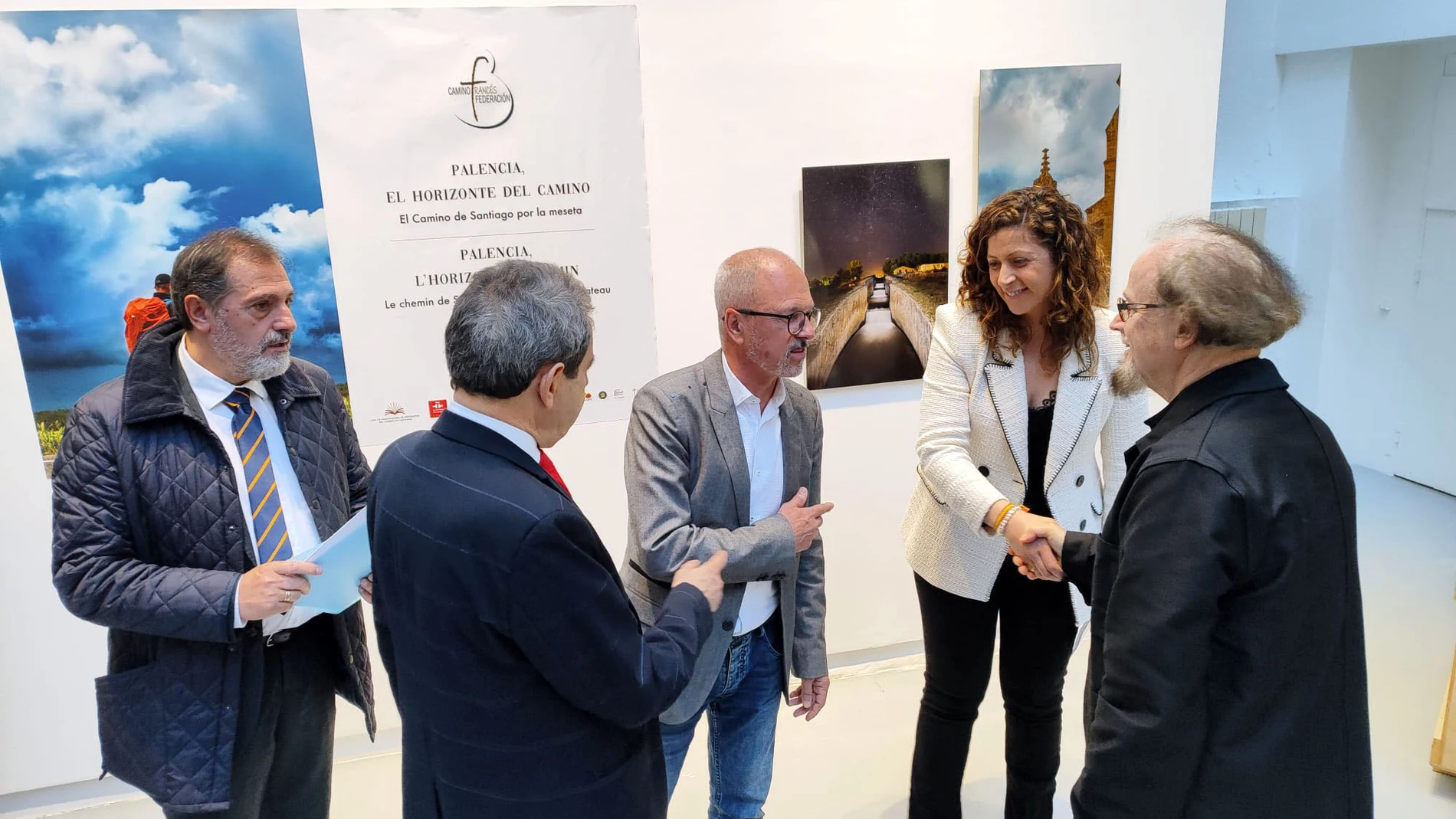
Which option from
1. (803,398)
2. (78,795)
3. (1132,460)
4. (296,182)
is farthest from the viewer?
(78,795)

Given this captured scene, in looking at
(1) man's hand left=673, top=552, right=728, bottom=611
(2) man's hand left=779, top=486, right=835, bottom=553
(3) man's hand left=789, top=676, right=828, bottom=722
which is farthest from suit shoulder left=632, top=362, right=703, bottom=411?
(3) man's hand left=789, top=676, right=828, bottom=722

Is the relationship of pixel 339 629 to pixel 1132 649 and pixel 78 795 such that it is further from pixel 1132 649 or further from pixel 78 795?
pixel 78 795

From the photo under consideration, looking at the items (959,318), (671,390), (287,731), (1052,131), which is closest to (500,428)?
(671,390)

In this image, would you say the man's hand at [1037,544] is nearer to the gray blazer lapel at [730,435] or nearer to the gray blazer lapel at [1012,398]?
the gray blazer lapel at [1012,398]

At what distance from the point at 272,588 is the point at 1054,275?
6.16 feet

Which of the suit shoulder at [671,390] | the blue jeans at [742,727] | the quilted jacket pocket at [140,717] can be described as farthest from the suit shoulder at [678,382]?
the quilted jacket pocket at [140,717]

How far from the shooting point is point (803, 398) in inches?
92.4

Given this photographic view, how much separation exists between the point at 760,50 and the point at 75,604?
265cm

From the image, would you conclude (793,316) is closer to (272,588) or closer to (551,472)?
(551,472)

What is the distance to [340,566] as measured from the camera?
6.07ft

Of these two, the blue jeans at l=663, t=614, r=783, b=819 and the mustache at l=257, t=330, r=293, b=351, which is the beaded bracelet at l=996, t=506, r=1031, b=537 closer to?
Answer: the blue jeans at l=663, t=614, r=783, b=819

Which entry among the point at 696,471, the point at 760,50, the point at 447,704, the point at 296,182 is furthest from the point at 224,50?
the point at 447,704

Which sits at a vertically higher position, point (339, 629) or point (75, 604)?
point (75, 604)

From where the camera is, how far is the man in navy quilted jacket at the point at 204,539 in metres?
1.84
